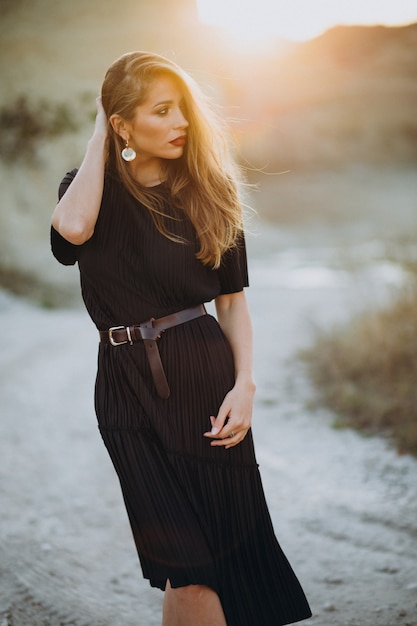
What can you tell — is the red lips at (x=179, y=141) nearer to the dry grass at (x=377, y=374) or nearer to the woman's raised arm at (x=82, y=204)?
the woman's raised arm at (x=82, y=204)

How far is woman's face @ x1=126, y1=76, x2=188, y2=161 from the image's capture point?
6.97 ft

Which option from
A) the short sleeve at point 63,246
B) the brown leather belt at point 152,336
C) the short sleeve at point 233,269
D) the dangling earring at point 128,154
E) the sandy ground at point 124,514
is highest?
the dangling earring at point 128,154

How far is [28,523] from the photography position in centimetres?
405

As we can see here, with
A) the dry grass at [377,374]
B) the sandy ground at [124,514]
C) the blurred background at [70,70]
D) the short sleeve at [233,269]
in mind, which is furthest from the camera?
the blurred background at [70,70]

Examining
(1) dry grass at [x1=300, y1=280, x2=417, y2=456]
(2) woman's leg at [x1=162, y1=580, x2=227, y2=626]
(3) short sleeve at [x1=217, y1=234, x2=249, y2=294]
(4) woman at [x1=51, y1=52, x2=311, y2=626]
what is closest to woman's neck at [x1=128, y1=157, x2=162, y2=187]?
(4) woman at [x1=51, y1=52, x2=311, y2=626]

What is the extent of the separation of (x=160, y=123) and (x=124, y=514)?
282 cm

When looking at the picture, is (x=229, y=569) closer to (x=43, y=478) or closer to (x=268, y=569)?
(x=268, y=569)

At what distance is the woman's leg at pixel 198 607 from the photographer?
6.52 ft

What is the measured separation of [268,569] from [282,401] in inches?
181

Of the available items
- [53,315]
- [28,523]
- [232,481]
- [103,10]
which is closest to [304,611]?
[232,481]

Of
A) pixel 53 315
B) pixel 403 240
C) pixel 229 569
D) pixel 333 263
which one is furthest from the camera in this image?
pixel 53 315

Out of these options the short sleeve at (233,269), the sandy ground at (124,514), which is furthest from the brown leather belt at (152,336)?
the sandy ground at (124,514)

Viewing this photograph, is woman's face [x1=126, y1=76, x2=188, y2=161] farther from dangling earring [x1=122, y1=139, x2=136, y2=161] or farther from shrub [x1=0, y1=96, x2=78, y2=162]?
shrub [x1=0, y1=96, x2=78, y2=162]

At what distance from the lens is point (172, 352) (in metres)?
2.07
